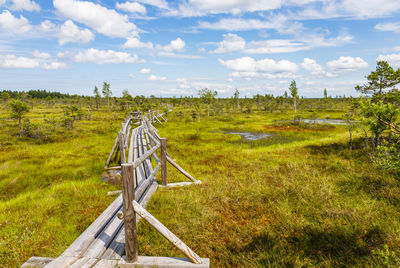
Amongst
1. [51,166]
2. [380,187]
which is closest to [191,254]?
[380,187]

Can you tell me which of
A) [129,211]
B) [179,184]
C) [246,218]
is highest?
[129,211]

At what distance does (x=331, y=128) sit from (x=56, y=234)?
36.1m

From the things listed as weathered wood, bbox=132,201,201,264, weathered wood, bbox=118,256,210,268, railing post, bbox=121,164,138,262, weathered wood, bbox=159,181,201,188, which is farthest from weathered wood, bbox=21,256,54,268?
weathered wood, bbox=159,181,201,188

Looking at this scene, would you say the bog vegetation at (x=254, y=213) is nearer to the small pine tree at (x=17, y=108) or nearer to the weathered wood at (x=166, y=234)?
the weathered wood at (x=166, y=234)

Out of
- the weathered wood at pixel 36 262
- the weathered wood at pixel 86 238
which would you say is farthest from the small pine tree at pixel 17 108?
the weathered wood at pixel 36 262

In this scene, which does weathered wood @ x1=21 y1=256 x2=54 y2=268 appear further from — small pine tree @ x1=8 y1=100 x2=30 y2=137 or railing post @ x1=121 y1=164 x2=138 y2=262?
small pine tree @ x1=8 y1=100 x2=30 y2=137

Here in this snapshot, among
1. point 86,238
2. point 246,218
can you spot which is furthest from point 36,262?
point 246,218

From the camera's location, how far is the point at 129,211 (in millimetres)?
3311

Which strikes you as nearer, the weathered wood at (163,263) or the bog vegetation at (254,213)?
the weathered wood at (163,263)

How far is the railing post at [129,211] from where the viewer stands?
3232 millimetres

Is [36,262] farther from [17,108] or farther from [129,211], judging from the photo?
[17,108]

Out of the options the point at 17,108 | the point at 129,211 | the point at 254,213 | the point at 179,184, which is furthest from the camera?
the point at 17,108

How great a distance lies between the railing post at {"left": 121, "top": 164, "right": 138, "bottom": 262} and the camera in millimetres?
3232

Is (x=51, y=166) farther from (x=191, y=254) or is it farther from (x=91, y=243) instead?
(x=191, y=254)
